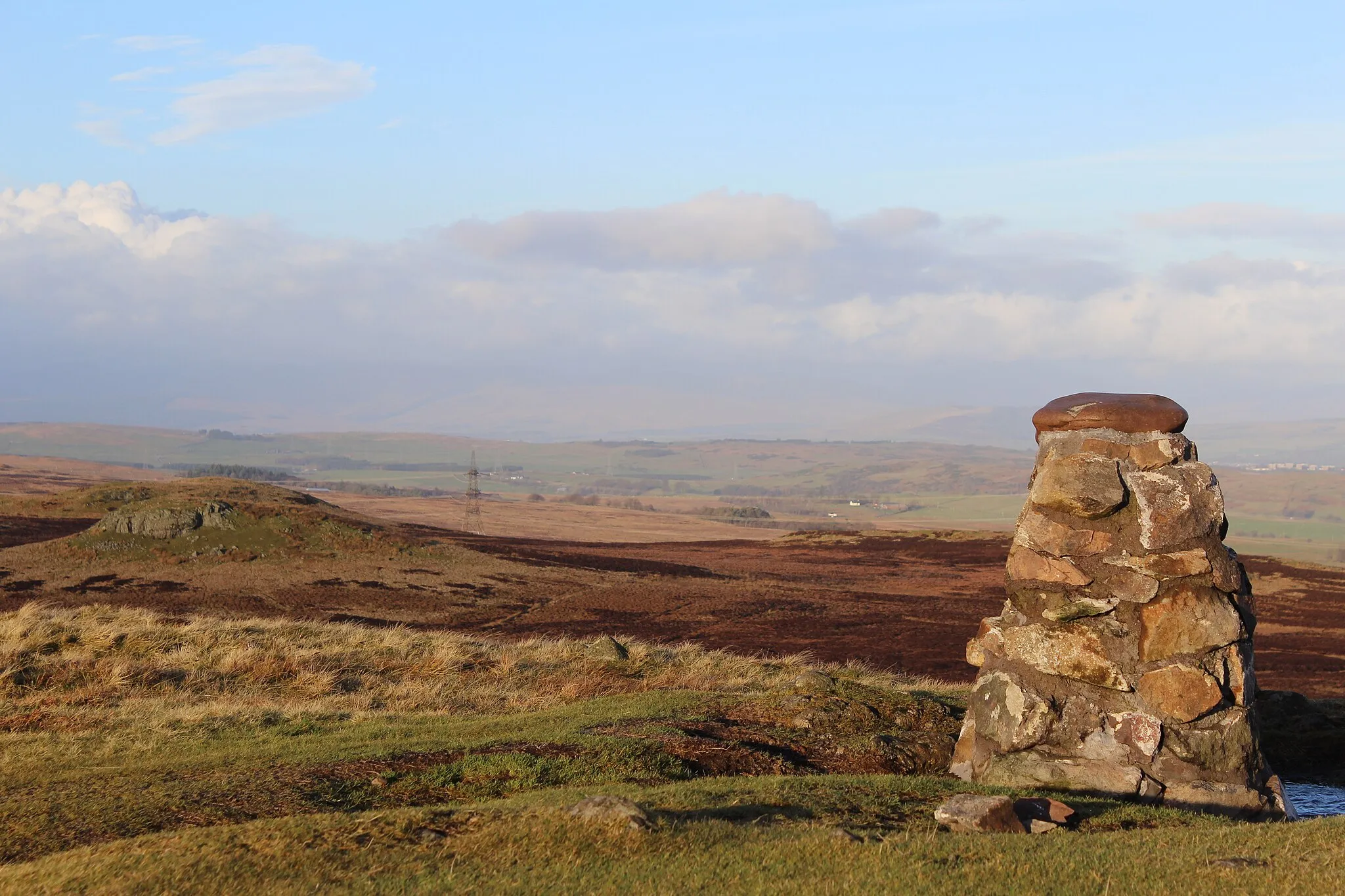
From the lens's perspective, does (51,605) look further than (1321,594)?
No

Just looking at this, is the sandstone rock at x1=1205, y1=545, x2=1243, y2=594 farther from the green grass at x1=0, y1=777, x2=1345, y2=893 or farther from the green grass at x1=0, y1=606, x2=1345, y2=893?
the green grass at x1=0, y1=777, x2=1345, y2=893

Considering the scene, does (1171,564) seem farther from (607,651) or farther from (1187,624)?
(607,651)

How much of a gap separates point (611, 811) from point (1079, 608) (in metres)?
6.07

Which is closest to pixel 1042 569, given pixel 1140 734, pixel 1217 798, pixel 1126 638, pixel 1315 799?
pixel 1126 638

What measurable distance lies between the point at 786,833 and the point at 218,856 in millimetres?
3873

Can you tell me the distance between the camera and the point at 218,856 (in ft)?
23.6

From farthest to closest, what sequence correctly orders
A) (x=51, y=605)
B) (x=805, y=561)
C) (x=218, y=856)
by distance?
(x=805, y=561)
(x=51, y=605)
(x=218, y=856)

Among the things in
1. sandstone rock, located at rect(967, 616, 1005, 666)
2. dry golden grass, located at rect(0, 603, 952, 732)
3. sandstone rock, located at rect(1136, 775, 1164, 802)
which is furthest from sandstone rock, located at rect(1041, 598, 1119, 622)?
dry golden grass, located at rect(0, 603, 952, 732)

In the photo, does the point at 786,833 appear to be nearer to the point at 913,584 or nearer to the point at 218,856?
the point at 218,856

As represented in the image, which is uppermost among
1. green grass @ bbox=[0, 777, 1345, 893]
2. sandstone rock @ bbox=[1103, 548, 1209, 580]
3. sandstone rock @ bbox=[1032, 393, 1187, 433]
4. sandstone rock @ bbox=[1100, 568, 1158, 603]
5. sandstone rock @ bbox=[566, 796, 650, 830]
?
sandstone rock @ bbox=[1032, 393, 1187, 433]

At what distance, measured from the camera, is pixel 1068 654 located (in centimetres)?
1144

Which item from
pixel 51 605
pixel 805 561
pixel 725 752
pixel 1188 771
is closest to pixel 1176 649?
pixel 1188 771

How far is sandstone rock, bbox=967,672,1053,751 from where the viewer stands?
448 inches

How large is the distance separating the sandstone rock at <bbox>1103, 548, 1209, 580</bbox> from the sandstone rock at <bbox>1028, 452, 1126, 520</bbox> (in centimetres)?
61
